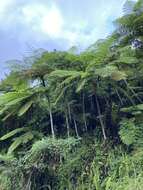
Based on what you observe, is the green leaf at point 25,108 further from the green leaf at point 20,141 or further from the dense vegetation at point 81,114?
the green leaf at point 20,141

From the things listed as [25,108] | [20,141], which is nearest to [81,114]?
[25,108]

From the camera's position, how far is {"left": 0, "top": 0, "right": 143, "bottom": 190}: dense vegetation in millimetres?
11227

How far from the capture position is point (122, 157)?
36.5ft

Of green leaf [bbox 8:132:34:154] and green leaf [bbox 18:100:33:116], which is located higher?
green leaf [bbox 18:100:33:116]

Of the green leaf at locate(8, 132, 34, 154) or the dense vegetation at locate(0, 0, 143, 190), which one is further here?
the green leaf at locate(8, 132, 34, 154)

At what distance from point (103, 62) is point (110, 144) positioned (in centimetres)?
204

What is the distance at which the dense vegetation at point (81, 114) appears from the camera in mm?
11227

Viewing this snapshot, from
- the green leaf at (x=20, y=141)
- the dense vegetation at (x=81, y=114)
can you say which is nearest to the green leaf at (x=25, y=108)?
the dense vegetation at (x=81, y=114)

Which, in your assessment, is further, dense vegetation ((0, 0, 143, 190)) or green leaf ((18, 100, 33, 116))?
green leaf ((18, 100, 33, 116))

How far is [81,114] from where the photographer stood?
→ 12.6 m

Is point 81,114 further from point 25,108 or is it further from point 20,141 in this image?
point 20,141

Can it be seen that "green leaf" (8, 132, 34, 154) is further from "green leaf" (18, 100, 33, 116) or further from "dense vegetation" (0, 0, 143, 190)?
"green leaf" (18, 100, 33, 116)

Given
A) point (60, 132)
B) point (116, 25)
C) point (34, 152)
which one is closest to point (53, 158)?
point (34, 152)

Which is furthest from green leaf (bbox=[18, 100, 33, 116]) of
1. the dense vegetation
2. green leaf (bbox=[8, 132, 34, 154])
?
green leaf (bbox=[8, 132, 34, 154])
